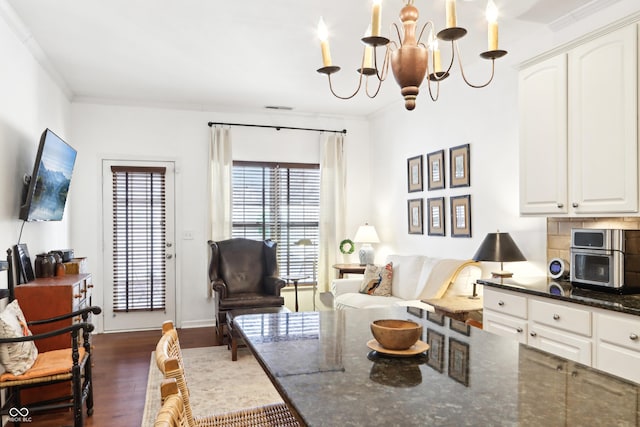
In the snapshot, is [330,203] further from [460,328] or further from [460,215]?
[460,328]

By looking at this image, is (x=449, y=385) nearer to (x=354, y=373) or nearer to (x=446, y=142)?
(x=354, y=373)

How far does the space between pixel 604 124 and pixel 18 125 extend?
4081mm

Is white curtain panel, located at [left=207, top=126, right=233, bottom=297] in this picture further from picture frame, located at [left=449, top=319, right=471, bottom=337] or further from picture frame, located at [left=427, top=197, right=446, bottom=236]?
picture frame, located at [left=449, top=319, right=471, bottom=337]

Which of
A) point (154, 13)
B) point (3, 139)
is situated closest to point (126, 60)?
point (154, 13)

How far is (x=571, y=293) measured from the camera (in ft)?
8.87

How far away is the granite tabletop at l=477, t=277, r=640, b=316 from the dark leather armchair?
2.62m

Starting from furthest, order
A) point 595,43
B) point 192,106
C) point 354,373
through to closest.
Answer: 1. point 192,106
2. point 595,43
3. point 354,373

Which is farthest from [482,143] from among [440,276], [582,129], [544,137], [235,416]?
[235,416]

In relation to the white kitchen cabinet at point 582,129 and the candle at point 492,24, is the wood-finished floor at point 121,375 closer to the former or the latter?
the candle at point 492,24

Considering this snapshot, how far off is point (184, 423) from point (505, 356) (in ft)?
3.28

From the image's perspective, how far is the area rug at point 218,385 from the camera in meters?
3.33

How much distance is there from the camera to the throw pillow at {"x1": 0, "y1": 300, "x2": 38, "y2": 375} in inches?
102

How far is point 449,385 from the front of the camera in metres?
1.24

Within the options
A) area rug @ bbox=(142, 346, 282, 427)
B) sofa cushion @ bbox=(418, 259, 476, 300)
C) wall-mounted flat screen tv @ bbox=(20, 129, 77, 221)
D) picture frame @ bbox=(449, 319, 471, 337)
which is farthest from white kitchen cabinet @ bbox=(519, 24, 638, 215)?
wall-mounted flat screen tv @ bbox=(20, 129, 77, 221)
